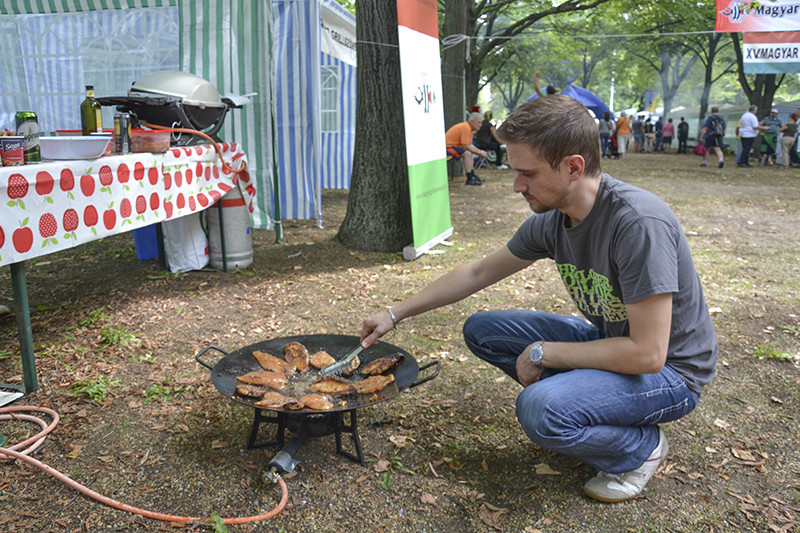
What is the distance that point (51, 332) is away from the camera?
417cm

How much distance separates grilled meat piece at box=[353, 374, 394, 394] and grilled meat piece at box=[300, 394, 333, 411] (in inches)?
5.6

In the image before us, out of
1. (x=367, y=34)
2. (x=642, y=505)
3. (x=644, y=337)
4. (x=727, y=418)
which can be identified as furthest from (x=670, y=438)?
(x=367, y=34)

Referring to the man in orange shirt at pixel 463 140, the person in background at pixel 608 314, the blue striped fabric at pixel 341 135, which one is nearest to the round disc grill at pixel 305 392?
the person in background at pixel 608 314

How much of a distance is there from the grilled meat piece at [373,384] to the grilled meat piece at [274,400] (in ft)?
0.89

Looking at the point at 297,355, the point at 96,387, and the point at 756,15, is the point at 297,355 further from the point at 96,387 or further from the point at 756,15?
the point at 756,15

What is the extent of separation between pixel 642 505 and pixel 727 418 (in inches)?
42.1

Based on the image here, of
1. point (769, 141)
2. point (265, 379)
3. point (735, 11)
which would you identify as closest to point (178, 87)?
point (265, 379)

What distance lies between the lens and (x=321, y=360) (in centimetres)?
283

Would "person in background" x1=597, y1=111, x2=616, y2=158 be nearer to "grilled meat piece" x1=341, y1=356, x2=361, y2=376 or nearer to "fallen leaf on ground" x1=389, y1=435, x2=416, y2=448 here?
"fallen leaf on ground" x1=389, y1=435, x2=416, y2=448

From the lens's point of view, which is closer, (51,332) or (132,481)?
(132,481)

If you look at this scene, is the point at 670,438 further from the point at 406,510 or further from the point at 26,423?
the point at 26,423

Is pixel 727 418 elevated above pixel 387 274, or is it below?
below

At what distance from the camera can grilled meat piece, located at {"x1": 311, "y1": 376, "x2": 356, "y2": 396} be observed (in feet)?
8.36

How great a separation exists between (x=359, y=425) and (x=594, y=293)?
4.44 feet
